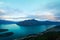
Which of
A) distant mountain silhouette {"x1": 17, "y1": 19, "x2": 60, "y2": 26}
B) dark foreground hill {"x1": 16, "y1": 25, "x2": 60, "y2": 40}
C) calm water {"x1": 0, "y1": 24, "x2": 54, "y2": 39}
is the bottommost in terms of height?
dark foreground hill {"x1": 16, "y1": 25, "x2": 60, "y2": 40}

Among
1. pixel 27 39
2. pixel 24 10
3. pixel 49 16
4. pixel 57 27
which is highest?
pixel 24 10

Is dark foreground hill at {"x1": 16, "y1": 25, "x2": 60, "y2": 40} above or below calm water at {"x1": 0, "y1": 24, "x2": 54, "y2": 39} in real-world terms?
below

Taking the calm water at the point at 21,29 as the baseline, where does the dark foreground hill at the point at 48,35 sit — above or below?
below

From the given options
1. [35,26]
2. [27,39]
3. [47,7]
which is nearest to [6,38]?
[27,39]

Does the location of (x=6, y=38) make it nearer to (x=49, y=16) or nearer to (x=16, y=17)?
(x=16, y=17)

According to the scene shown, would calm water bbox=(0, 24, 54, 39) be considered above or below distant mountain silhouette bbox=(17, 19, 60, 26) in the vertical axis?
below

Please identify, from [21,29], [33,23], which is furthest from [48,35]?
[21,29]

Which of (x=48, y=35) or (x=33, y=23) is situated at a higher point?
(x=33, y=23)

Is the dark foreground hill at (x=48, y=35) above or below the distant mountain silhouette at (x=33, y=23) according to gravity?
below

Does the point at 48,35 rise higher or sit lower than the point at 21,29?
lower

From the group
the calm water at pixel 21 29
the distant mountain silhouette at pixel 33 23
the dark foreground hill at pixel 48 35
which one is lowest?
the dark foreground hill at pixel 48 35

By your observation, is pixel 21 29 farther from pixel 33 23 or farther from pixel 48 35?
pixel 48 35
